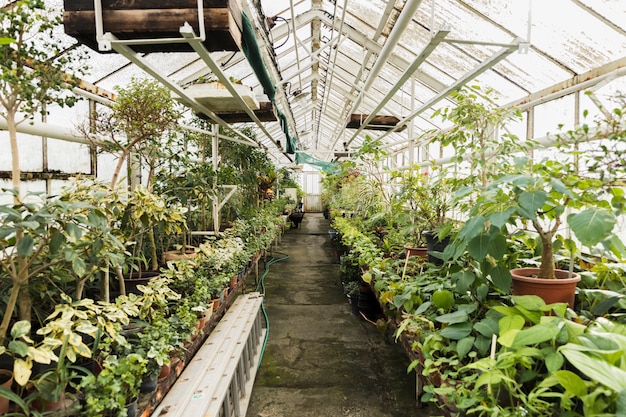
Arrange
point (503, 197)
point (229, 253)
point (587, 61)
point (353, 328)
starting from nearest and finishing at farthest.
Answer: point (503, 197), point (587, 61), point (229, 253), point (353, 328)

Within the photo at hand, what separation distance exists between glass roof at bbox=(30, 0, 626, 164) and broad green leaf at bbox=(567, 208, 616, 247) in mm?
1109

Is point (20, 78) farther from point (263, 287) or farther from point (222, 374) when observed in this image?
point (263, 287)

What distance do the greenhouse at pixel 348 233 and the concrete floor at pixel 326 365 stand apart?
0.02 meters

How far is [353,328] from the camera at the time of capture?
14.9ft

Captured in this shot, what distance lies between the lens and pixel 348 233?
5.32 m

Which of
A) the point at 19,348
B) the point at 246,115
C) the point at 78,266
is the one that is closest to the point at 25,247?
the point at 78,266

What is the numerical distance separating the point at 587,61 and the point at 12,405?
161 inches

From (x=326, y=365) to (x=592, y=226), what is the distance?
2.80m

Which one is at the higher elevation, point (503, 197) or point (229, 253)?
point (503, 197)

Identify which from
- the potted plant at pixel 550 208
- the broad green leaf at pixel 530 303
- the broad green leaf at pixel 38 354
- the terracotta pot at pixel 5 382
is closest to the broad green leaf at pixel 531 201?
the potted plant at pixel 550 208

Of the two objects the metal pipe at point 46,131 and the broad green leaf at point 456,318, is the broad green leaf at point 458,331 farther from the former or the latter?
the metal pipe at point 46,131

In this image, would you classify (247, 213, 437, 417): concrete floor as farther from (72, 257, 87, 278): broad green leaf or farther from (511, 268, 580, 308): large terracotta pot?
(72, 257, 87, 278): broad green leaf

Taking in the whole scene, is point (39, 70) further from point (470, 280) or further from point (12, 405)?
point (470, 280)

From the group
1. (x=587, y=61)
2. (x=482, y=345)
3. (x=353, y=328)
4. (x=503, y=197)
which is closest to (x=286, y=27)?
(x=587, y=61)
